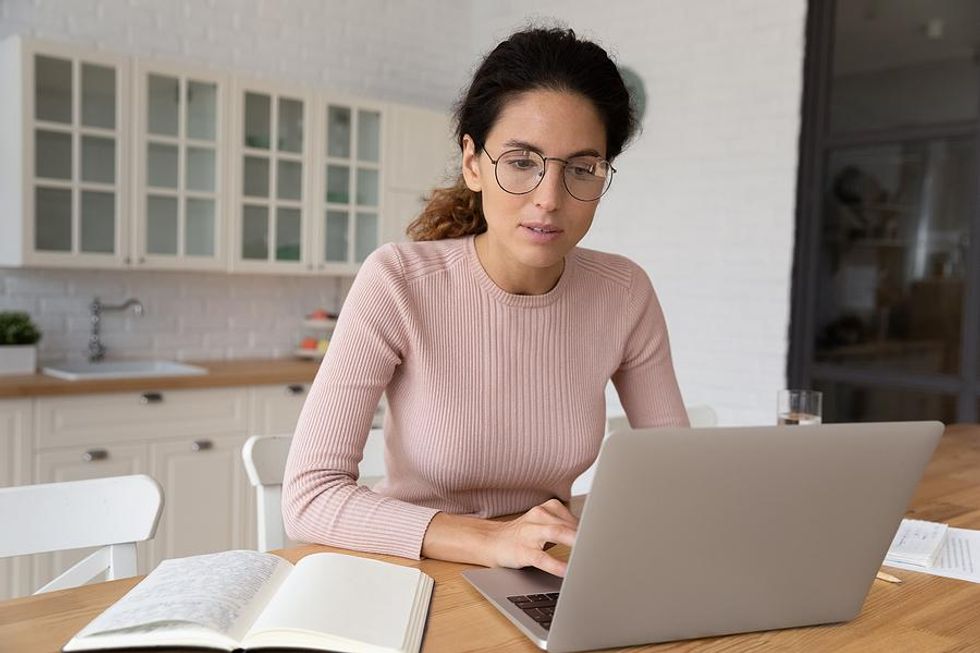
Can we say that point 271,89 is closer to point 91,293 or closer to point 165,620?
point 91,293

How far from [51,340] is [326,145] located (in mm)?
1371

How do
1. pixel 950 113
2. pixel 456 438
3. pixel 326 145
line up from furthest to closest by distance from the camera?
pixel 326 145
pixel 950 113
pixel 456 438

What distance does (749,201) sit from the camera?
381cm

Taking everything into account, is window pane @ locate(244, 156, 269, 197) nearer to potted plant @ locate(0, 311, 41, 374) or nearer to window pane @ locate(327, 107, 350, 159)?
window pane @ locate(327, 107, 350, 159)

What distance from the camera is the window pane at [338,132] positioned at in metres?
4.11

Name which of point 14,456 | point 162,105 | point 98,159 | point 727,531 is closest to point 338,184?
point 162,105

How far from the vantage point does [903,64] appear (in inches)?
139

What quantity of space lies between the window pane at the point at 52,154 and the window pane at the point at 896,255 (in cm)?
287

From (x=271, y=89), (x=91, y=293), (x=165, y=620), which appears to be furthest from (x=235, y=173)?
(x=165, y=620)

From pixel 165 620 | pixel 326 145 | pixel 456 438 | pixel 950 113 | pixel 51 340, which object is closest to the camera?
pixel 165 620

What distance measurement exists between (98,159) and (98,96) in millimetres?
227

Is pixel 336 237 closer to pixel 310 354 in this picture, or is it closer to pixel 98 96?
pixel 310 354

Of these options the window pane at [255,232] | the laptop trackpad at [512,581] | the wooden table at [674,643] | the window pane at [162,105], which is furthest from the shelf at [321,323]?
the laptop trackpad at [512,581]

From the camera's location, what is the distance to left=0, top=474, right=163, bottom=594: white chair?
132cm
